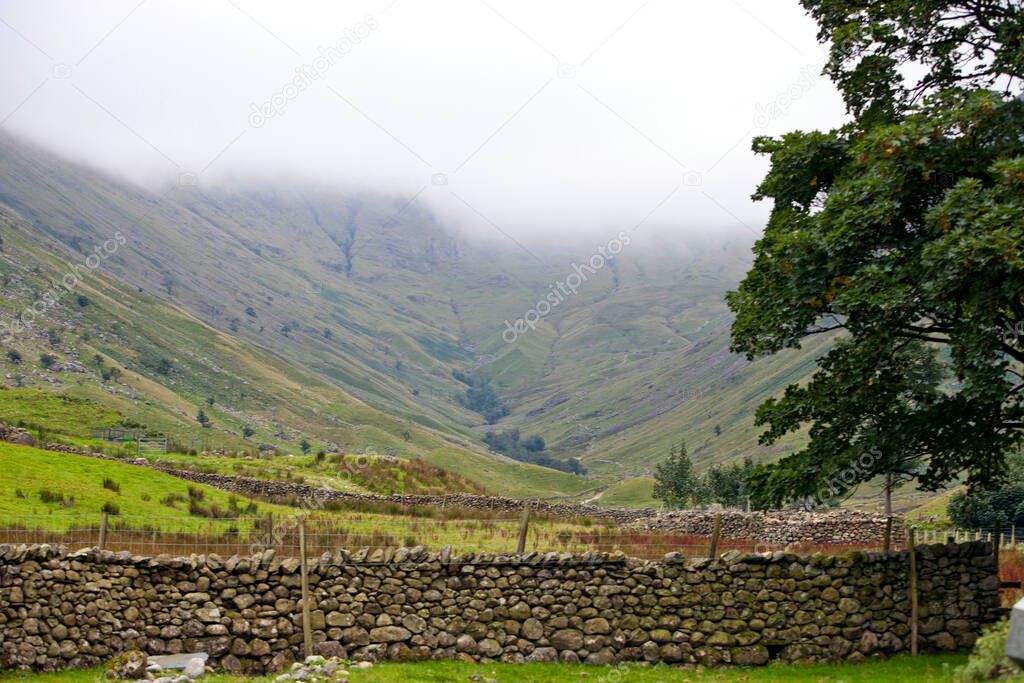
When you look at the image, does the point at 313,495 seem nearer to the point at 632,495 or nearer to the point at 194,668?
the point at 194,668

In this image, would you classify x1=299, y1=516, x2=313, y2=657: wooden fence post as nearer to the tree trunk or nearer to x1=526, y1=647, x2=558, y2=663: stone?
x1=526, y1=647, x2=558, y2=663: stone

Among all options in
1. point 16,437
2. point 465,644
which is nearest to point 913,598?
point 465,644

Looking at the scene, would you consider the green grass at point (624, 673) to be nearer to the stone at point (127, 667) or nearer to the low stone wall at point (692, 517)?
the stone at point (127, 667)

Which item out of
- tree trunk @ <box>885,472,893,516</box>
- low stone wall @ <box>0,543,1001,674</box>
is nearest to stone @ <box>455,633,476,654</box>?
low stone wall @ <box>0,543,1001,674</box>

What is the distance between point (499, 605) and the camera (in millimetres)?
16266

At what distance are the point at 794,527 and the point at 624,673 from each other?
26662mm

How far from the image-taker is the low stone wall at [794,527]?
38250 millimetres

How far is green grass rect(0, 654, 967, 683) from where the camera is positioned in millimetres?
14289

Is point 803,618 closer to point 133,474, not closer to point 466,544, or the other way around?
point 466,544

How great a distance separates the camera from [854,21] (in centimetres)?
1702

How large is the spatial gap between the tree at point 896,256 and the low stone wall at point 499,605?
201 centimetres

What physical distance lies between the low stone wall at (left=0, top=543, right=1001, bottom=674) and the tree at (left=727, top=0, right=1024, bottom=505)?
2009mm

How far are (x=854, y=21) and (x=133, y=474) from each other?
1338 inches

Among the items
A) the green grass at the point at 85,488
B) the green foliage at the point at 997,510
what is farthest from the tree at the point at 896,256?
the green foliage at the point at 997,510
